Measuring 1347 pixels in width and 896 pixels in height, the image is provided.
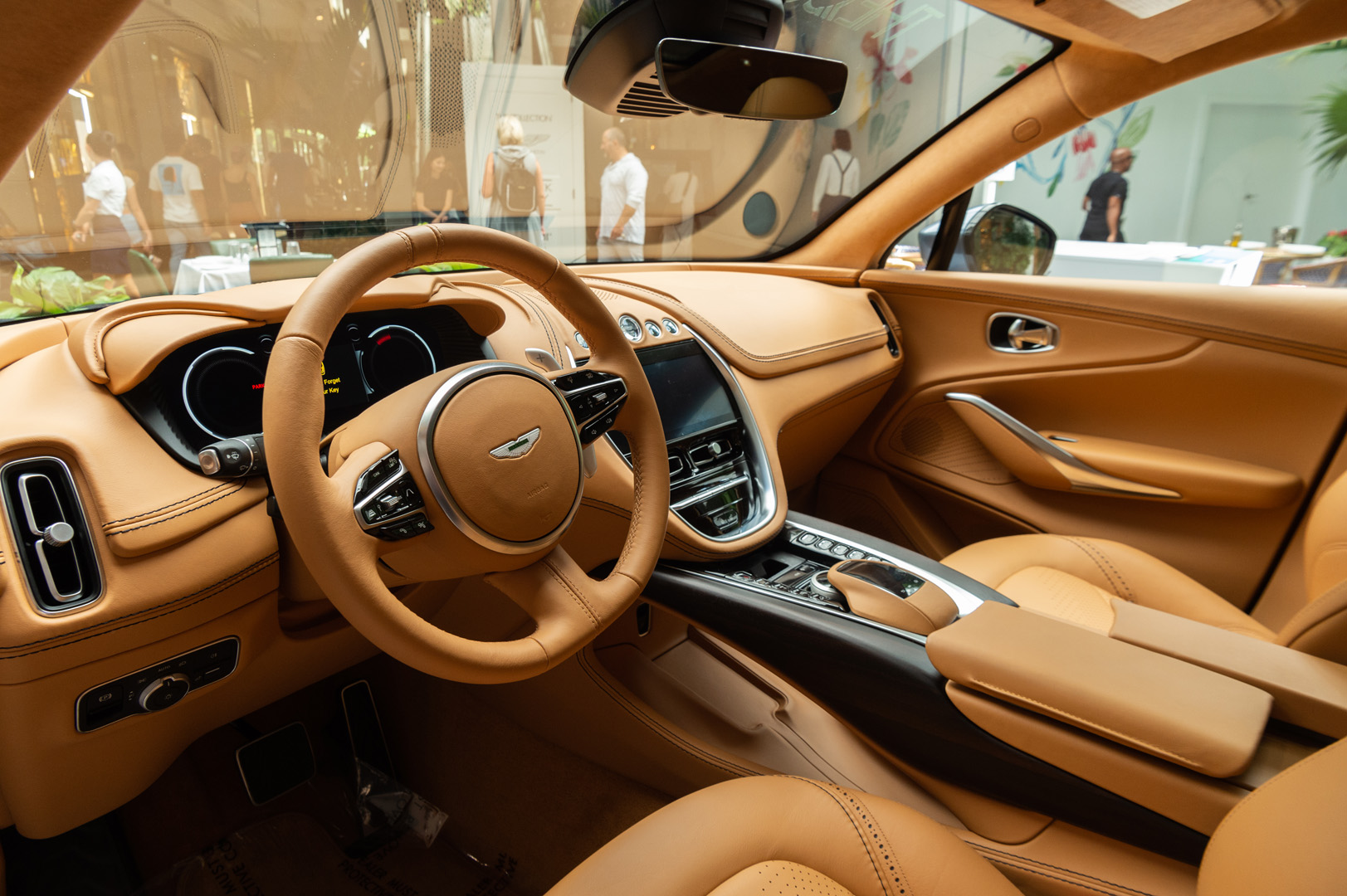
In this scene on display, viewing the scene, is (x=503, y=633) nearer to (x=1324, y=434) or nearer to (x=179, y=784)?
(x=179, y=784)

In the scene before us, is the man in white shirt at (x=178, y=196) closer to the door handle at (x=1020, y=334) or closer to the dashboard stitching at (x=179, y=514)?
the dashboard stitching at (x=179, y=514)

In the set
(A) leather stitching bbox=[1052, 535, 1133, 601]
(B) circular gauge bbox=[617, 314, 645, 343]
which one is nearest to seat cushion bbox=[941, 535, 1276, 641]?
(A) leather stitching bbox=[1052, 535, 1133, 601]

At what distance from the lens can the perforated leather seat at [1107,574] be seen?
4.07 ft

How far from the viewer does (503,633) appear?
1455 millimetres

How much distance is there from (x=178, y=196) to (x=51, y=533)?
0.64 meters

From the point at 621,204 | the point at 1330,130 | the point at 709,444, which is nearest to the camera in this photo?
the point at 709,444

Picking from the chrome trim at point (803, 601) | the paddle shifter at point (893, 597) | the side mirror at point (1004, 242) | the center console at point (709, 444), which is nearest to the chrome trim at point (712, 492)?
the center console at point (709, 444)

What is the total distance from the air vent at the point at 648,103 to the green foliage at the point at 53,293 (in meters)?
0.86

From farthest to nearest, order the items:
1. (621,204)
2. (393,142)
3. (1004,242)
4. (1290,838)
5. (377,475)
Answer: (1004,242) → (621,204) → (393,142) → (377,475) → (1290,838)

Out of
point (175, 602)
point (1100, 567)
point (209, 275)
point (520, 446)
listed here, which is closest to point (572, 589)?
point (520, 446)

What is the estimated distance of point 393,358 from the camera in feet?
4.29

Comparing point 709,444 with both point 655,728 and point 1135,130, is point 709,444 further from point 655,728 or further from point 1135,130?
point 1135,130

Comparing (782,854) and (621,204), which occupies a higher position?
(621,204)

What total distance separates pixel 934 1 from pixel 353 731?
2160 mm
